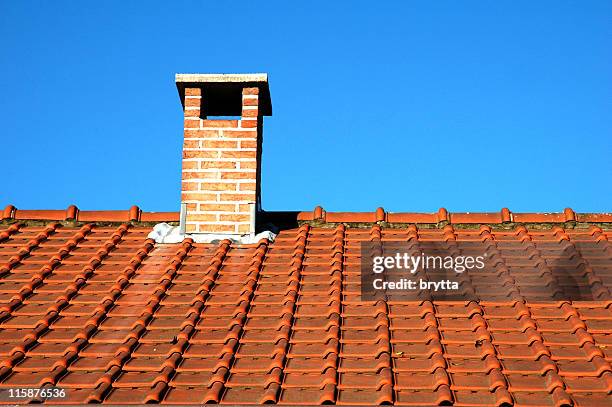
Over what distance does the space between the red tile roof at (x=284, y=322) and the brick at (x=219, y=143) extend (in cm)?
106

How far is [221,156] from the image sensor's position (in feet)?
27.5

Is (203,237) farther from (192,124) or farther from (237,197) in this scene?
(192,124)

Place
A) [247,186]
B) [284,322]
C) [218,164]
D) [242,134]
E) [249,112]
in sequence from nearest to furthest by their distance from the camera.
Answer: [284,322] → [247,186] → [218,164] → [242,134] → [249,112]

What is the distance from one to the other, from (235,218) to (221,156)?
699mm

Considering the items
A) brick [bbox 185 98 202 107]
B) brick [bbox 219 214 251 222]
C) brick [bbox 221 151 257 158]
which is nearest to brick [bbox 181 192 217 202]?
brick [bbox 219 214 251 222]

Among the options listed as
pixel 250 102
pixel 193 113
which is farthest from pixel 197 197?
pixel 250 102

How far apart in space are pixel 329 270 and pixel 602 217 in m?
3.05

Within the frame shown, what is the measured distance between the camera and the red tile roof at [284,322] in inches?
209

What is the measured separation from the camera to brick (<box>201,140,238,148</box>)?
8422 millimetres

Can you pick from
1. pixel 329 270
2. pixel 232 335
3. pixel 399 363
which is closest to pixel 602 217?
pixel 329 270

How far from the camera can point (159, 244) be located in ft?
26.4

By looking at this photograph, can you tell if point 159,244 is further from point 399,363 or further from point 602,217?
point 602,217

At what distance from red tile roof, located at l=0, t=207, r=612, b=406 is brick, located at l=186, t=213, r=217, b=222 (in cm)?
27

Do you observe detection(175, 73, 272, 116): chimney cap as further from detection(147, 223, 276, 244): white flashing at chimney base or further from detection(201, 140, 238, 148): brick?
detection(147, 223, 276, 244): white flashing at chimney base
